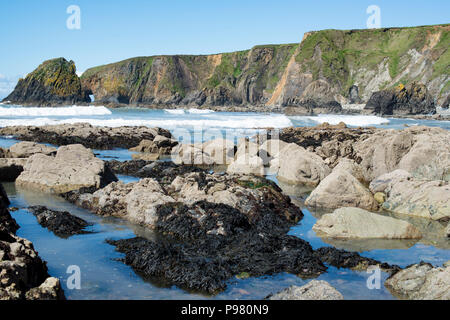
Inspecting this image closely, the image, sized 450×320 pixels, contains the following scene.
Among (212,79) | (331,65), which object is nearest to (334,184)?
(331,65)

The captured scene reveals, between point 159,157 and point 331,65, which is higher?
point 331,65

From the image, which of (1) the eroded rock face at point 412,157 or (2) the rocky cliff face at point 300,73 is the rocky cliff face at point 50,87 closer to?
(2) the rocky cliff face at point 300,73

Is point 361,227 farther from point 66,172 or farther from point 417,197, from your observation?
point 66,172

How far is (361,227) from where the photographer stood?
929 centimetres

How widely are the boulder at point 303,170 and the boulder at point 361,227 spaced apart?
17.5 feet

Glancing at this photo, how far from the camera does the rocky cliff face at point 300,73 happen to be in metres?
111

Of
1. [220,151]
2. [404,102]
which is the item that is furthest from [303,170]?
[404,102]

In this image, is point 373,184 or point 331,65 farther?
point 331,65

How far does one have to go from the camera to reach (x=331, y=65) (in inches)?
4779

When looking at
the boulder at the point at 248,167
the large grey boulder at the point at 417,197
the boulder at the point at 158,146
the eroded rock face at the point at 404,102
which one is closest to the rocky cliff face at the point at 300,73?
the eroded rock face at the point at 404,102

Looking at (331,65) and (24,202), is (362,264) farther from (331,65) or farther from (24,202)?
(331,65)

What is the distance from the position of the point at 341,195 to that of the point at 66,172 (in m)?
8.04
